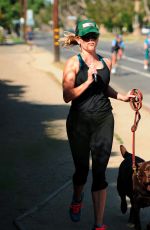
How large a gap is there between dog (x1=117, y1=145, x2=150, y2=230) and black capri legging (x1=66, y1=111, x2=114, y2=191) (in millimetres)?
295

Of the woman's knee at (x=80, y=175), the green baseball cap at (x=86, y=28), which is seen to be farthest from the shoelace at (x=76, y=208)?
the green baseball cap at (x=86, y=28)

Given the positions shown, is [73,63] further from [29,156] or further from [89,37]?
[29,156]

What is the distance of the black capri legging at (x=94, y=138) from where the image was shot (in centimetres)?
549

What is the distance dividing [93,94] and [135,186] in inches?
35.8

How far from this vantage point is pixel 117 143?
10.3 meters

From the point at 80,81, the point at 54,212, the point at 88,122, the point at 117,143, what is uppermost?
the point at 80,81

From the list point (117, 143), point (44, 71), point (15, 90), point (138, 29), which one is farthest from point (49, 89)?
point (138, 29)

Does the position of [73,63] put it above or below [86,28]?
below

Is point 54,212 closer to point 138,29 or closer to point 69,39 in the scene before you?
point 69,39

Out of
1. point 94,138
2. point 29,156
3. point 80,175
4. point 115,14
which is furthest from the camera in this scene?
point 115,14

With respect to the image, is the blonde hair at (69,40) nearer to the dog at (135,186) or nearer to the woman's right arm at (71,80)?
the woman's right arm at (71,80)

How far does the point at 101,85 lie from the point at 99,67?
0.16 meters

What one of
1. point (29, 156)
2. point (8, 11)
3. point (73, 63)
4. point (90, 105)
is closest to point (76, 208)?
point (90, 105)

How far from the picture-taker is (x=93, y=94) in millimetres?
5430
